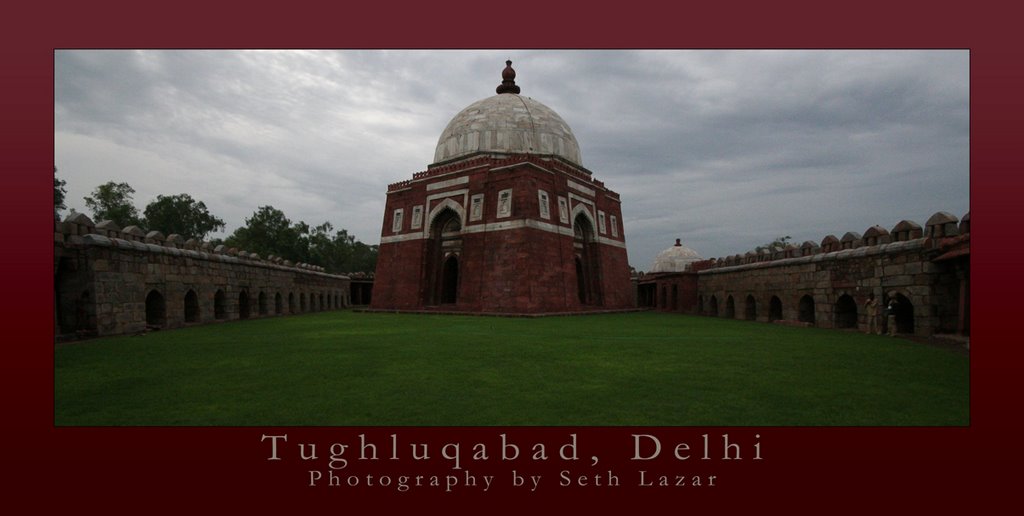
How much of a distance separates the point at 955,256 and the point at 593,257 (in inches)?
628

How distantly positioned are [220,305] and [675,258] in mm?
28065

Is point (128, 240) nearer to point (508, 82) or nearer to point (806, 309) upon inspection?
point (806, 309)

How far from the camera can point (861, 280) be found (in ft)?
→ 39.3

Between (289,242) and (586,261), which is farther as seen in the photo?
(289,242)

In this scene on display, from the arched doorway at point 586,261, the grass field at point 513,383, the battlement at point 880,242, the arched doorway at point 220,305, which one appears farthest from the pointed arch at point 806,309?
the arched doorway at point 220,305

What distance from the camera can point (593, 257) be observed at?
80.2 ft

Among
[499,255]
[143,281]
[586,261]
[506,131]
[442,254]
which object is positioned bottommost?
[143,281]

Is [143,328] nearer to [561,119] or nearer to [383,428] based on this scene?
[383,428]

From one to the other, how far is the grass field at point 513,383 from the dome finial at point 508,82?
21248 mm

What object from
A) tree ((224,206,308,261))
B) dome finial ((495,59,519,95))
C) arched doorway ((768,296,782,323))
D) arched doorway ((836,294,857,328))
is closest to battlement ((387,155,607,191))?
dome finial ((495,59,519,95))

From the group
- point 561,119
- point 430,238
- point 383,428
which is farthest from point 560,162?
point 383,428

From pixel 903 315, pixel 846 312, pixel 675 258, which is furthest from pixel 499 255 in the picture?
pixel 675 258

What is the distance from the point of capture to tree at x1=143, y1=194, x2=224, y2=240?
3616 centimetres

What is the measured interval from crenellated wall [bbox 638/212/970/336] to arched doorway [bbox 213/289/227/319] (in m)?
18.3
